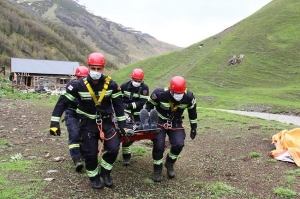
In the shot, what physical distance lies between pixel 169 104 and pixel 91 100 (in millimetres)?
1848

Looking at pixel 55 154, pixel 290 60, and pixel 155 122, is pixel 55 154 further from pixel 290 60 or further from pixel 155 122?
pixel 290 60

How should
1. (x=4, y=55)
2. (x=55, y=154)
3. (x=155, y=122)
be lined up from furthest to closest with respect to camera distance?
(x=4, y=55)
(x=55, y=154)
(x=155, y=122)

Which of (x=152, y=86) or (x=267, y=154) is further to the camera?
(x=152, y=86)

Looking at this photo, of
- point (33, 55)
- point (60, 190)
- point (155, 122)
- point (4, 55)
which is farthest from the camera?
point (33, 55)

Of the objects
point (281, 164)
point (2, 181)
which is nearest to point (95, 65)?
point (2, 181)

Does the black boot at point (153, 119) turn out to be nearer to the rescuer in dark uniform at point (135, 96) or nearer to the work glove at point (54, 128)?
the rescuer in dark uniform at point (135, 96)

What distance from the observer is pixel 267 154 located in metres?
8.93

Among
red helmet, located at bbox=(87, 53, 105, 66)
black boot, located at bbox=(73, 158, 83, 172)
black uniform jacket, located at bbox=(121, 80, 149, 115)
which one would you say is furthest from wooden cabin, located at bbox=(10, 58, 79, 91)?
red helmet, located at bbox=(87, 53, 105, 66)

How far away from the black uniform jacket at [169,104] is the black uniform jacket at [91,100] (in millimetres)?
1104

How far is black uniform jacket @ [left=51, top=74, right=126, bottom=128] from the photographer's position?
5.53 meters

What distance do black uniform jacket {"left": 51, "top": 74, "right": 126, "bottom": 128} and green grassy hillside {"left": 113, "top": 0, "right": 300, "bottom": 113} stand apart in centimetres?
2916

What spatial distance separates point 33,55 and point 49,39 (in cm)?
1802

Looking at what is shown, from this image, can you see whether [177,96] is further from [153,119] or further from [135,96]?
[135,96]

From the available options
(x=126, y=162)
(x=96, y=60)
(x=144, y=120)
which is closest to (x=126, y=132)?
(x=144, y=120)
